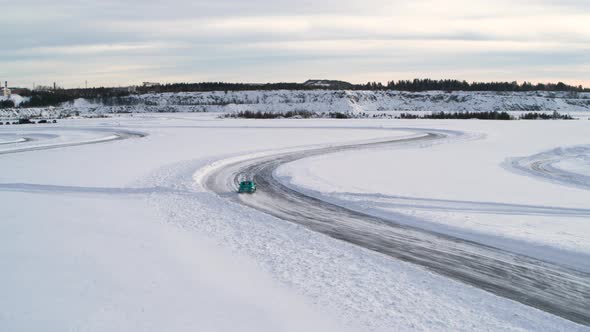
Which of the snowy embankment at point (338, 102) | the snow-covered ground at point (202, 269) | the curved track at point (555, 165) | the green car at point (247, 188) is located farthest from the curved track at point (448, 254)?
the snowy embankment at point (338, 102)

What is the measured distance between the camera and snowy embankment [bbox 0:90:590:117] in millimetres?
116944

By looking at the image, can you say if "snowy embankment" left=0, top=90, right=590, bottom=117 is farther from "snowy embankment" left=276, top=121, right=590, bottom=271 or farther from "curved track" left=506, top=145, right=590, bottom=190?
"snowy embankment" left=276, top=121, right=590, bottom=271

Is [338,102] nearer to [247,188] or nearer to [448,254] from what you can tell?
[247,188]

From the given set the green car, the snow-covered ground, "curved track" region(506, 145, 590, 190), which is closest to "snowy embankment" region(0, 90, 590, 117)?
"curved track" region(506, 145, 590, 190)

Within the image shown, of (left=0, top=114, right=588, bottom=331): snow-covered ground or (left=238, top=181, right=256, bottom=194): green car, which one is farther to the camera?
(left=238, top=181, right=256, bottom=194): green car

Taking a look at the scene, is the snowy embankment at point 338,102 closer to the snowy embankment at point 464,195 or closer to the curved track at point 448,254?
the snowy embankment at point 464,195

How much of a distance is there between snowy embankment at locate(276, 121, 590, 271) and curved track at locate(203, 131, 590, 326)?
556 millimetres

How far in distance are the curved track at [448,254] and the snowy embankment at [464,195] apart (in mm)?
556

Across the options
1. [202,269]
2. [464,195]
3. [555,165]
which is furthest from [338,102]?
[202,269]

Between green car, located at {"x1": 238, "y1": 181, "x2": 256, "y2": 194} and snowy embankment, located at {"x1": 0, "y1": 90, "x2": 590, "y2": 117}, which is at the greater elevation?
snowy embankment, located at {"x1": 0, "y1": 90, "x2": 590, "y2": 117}

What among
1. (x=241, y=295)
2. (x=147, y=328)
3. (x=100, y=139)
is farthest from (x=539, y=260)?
(x=100, y=139)

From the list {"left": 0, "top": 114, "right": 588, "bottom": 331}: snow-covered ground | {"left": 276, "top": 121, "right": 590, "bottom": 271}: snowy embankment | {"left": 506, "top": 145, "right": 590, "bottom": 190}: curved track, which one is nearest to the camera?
{"left": 0, "top": 114, "right": 588, "bottom": 331}: snow-covered ground

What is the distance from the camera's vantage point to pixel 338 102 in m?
121

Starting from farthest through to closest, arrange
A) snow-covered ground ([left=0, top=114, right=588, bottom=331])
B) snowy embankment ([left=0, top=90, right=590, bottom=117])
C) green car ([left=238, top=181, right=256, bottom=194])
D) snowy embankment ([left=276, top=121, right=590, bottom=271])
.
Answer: snowy embankment ([left=0, top=90, right=590, bottom=117]) → green car ([left=238, top=181, right=256, bottom=194]) → snowy embankment ([left=276, top=121, right=590, bottom=271]) → snow-covered ground ([left=0, top=114, right=588, bottom=331])
